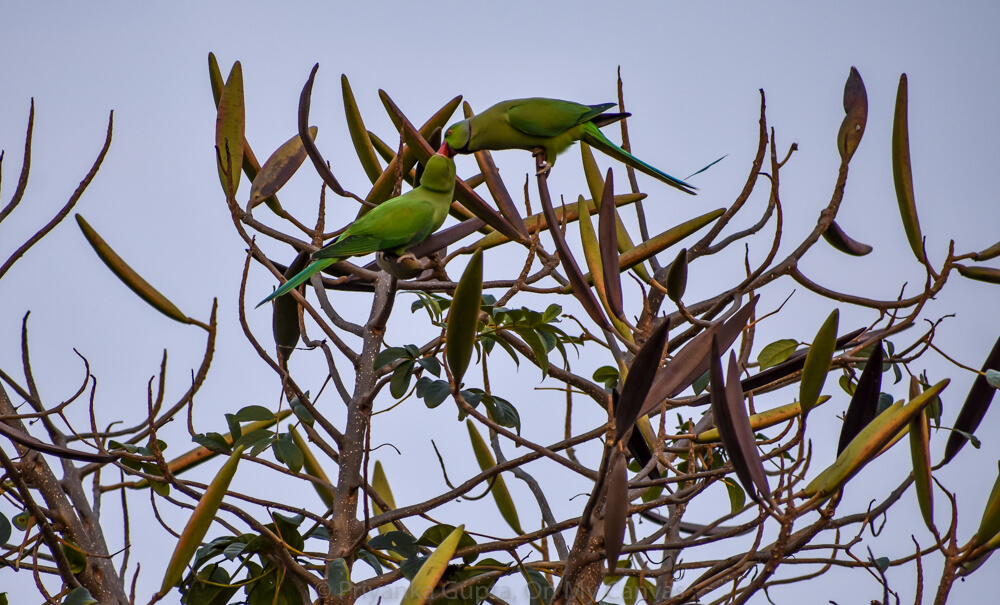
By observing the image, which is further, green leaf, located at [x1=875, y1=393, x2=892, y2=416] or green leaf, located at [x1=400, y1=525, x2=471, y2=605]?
green leaf, located at [x1=875, y1=393, x2=892, y2=416]

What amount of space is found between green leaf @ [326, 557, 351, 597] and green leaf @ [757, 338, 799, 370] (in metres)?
0.74

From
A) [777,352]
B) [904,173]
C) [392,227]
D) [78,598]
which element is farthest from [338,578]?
[904,173]

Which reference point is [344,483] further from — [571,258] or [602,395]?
[571,258]

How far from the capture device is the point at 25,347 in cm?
117

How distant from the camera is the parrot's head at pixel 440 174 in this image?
1.00 metres

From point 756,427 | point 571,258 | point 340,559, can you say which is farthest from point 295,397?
point 756,427

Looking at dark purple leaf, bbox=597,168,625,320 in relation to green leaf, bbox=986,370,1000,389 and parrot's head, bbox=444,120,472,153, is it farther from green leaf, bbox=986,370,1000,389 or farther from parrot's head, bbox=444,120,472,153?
green leaf, bbox=986,370,1000,389

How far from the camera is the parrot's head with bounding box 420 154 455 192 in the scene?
996 mm

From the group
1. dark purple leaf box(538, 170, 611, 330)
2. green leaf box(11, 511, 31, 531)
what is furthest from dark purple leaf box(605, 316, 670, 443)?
green leaf box(11, 511, 31, 531)

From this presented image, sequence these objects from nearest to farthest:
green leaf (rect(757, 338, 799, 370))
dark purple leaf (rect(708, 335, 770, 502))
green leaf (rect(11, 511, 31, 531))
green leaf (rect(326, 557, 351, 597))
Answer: dark purple leaf (rect(708, 335, 770, 502))
green leaf (rect(326, 557, 351, 597))
green leaf (rect(11, 511, 31, 531))
green leaf (rect(757, 338, 799, 370))

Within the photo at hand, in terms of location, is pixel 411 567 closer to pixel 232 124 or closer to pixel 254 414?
pixel 254 414

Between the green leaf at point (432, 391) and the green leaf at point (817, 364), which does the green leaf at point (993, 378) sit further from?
the green leaf at point (432, 391)

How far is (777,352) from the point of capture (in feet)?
4.52

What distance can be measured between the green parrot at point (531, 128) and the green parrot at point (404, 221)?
0.54ft
